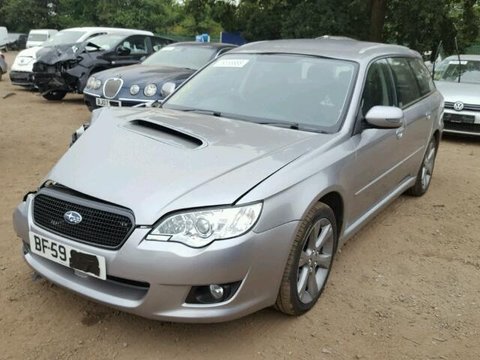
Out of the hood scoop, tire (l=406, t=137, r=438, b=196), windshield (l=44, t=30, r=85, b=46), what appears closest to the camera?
the hood scoop

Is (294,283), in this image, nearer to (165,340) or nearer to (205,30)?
(165,340)

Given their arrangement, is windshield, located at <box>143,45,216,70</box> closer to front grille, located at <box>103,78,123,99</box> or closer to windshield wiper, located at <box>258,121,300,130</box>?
front grille, located at <box>103,78,123,99</box>

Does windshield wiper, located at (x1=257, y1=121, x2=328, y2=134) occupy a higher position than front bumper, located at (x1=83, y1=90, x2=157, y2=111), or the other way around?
windshield wiper, located at (x1=257, y1=121, x2=328, y2=134)

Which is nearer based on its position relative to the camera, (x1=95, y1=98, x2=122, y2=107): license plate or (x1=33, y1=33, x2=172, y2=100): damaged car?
(x1=95, y1=98, x2=122, y2=107): license plate

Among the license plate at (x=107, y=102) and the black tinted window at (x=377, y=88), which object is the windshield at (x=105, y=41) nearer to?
the license plate at (x=107, y=102)

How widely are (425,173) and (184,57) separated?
521 centimetres

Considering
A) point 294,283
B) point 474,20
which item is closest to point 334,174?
point 294,283

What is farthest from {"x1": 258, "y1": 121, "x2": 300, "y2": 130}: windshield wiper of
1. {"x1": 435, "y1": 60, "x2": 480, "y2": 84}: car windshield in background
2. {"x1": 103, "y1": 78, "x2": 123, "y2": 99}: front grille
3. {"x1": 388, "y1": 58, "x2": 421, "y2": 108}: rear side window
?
{"x1": 435, "y1": 60, "x2": 480, "y2": 84}: car windshield in background

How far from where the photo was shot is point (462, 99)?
865 centimetres

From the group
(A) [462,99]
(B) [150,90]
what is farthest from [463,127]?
(B) [150,90]

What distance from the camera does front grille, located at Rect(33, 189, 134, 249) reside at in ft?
8.14

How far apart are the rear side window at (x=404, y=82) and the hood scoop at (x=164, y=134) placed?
218 cm

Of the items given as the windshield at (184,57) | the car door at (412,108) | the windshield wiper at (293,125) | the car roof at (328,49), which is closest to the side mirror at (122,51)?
the windshield at (184,57)

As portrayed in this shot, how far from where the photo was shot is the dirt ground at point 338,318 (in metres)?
2.73
